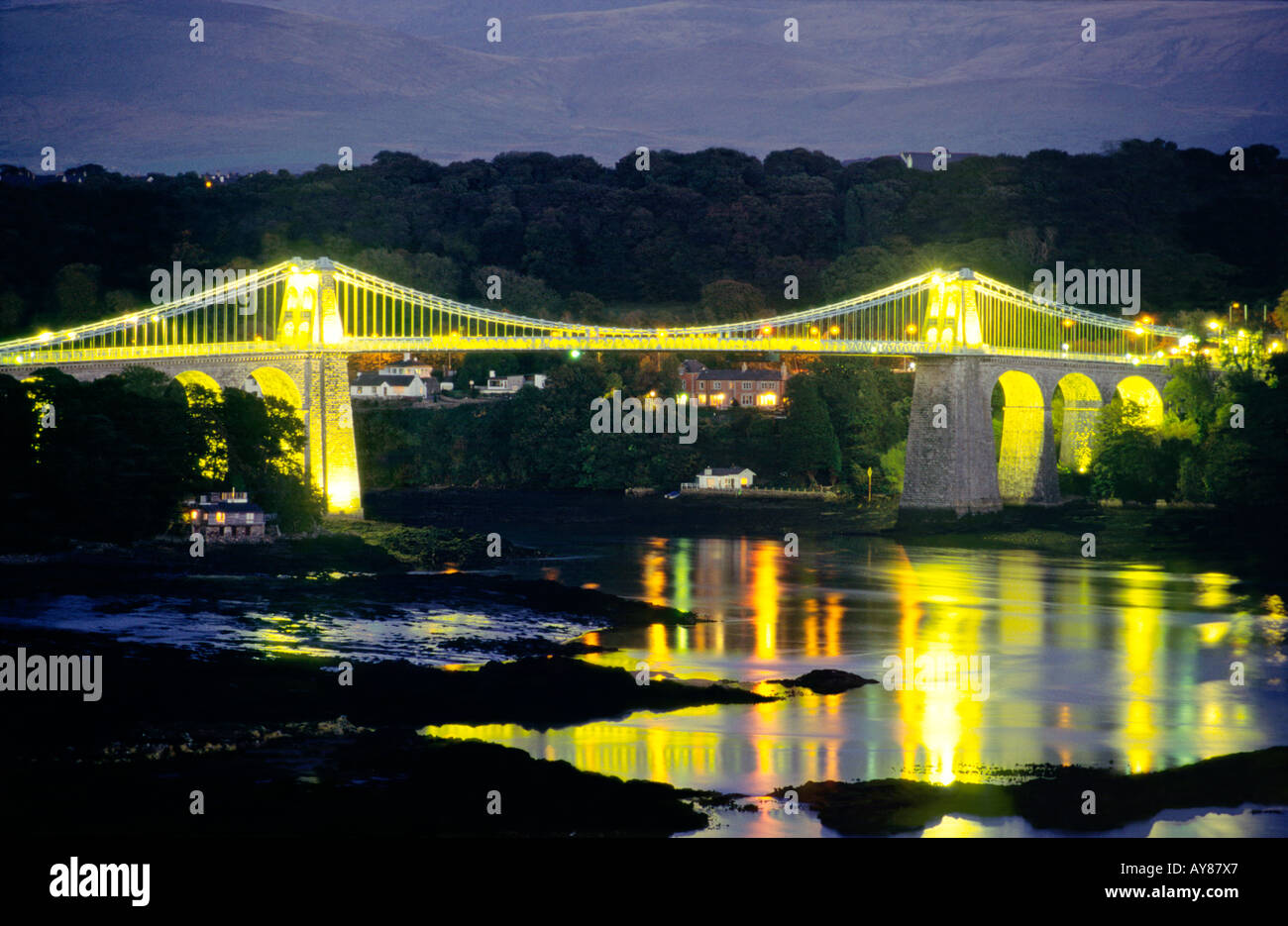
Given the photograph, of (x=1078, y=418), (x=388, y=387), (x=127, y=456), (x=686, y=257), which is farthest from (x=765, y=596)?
(x=686, y=257)

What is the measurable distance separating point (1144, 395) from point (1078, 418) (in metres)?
3.24

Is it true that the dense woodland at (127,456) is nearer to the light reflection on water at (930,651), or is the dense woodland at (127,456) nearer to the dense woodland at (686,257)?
the dense woodland at (686,257)

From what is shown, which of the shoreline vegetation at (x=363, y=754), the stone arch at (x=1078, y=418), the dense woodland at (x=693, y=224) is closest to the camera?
the shoreline vegetation at (x=363, y=754)

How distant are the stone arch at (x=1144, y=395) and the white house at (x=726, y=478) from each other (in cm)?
1735

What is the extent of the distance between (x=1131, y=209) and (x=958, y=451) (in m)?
53.5

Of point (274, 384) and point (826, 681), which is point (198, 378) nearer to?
point (274, 384)

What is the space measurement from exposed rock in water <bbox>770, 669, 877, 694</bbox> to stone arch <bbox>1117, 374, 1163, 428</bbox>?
4232 cm

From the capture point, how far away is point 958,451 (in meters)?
63.1

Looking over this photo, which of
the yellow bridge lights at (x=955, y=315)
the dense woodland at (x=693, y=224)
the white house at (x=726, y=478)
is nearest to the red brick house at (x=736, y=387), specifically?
the dense woodland at (x=693, y=224)

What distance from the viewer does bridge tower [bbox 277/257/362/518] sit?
5606cm

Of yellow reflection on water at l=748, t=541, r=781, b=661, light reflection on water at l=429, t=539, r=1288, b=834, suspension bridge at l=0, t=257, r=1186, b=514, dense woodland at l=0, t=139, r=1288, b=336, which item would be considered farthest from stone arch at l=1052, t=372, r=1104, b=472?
dense woodland at l=0, t=139, r=1288, b=336

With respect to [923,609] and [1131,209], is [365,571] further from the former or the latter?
[1131,209]

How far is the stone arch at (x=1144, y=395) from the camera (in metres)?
72.9

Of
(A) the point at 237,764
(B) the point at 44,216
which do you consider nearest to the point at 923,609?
(A) the point at 237,764
